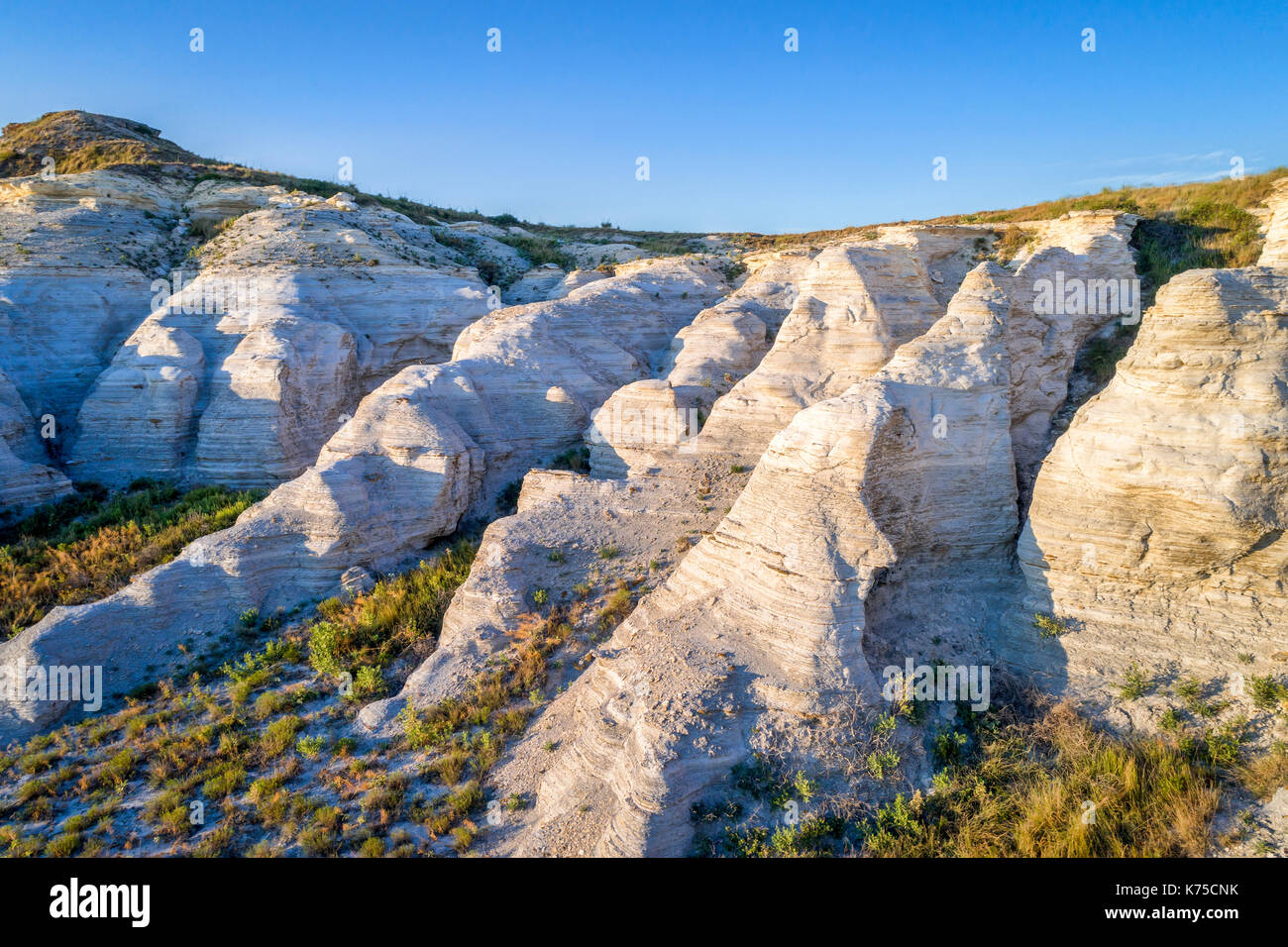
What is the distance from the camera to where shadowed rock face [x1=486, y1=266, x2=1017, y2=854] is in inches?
305

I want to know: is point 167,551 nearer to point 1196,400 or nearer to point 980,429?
point 980,429

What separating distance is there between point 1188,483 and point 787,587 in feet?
18.2

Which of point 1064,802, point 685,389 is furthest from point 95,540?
point 1064,802

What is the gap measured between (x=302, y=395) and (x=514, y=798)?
53.7 feet

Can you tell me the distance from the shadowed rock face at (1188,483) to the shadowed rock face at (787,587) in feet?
4.69

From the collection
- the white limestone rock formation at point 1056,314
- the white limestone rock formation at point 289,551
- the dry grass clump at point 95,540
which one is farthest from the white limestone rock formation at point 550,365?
the white limestone rock formation at point 1056,314

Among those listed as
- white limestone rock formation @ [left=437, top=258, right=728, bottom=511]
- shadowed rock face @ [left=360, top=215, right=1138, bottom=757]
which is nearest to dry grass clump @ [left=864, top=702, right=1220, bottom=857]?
shadowed rock face @ [left=360, top=215, right=1138, bottom=757]

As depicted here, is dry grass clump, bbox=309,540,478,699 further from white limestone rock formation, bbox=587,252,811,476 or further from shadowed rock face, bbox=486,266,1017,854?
white limestone rock formation, bbox=587,252,811,476

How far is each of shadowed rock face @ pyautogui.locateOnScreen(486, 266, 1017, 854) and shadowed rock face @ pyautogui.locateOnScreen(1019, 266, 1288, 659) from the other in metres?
1.43

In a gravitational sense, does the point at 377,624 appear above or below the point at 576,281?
below

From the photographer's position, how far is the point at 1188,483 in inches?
324

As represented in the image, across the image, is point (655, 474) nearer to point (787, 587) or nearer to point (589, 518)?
point (589, 518)

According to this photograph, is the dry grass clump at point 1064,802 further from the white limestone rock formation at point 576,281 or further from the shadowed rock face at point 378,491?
the white limestone rock formation at point 576,281

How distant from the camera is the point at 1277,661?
7.86 meters
